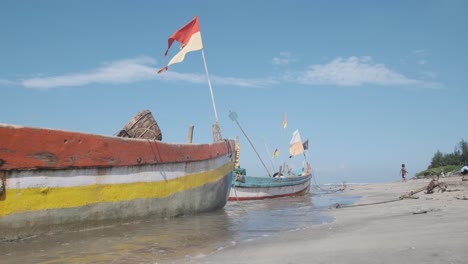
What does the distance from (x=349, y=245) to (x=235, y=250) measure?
101 centimetres

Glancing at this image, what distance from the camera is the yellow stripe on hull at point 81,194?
4.04 meters

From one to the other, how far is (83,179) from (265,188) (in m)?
13.5

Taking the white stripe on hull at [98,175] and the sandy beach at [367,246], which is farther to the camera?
the white stripe on hull at [98,175]

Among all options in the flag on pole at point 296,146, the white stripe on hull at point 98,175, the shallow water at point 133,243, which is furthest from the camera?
the flag on pole at point 296,146

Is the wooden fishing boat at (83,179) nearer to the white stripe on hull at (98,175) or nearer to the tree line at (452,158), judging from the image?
the white stripe on hull at (98,175)

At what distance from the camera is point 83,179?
4.72 metres

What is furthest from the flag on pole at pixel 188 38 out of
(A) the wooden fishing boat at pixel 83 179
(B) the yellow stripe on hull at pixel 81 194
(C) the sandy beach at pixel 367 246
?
(C) the sandy beach at pixel 367 246

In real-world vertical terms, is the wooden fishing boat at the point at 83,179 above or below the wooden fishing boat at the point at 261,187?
above

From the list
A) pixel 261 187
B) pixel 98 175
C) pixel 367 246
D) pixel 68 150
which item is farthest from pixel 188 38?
pixel 261 187

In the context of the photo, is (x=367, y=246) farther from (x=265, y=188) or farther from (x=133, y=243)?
(x=265, y=188)

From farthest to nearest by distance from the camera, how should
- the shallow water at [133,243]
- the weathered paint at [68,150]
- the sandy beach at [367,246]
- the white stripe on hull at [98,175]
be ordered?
the white stripe on hull at [98,175]
the weathered paint at [68,150]
the shallow water at [133,243]
the sandy beach at [367,246]

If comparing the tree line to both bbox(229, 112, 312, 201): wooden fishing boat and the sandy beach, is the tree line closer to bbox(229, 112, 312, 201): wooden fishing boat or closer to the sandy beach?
bbox(229, 112, 312, 201): wooden fishing boat

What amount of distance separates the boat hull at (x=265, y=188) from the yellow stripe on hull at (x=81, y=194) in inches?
316

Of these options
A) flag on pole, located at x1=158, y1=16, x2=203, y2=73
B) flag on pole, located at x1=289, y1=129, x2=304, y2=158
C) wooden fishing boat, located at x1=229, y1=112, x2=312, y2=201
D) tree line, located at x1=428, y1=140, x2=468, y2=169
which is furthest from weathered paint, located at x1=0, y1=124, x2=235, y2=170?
tree line, located at x1=428, y1=140, x2=468, y2=169
